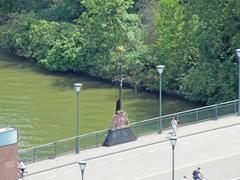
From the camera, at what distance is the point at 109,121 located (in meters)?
76.8

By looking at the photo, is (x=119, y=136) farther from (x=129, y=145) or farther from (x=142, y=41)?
(x=142, y=41)

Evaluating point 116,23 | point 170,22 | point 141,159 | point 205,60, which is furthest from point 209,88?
point 141,159

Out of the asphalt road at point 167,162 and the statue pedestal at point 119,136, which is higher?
the statue pedestal at point 119,136

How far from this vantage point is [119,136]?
2516 inches

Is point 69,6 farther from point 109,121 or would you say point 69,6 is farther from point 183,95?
point 109,121

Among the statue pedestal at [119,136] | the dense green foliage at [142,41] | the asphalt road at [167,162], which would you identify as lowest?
the asphalt road at [167,162]

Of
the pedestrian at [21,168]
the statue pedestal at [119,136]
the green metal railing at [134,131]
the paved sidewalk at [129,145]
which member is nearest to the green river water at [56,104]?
the green metal railing at [134,131]

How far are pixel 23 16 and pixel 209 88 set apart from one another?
30.2 metres

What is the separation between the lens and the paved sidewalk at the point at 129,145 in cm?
5988

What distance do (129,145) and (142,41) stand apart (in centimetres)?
3222

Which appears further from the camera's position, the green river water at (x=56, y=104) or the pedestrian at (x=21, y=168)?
the green river water at (x=56, y=104)

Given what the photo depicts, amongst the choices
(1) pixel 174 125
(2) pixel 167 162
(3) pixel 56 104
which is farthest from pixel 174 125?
(3) pixel 56 104

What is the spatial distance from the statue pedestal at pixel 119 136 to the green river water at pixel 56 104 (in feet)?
23.3

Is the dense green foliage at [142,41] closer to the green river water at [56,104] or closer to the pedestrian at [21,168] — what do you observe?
the green river water at [56,104]
